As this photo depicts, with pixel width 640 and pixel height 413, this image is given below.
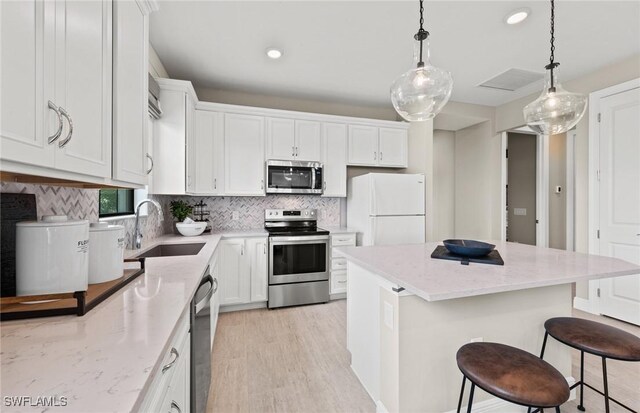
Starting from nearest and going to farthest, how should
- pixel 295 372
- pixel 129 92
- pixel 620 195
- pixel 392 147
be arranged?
pixel 129 92
pixel 295 372
pixel 620 195
pixel 392 147

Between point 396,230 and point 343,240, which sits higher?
point 396,230

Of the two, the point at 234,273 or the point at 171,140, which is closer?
the point at 171,140

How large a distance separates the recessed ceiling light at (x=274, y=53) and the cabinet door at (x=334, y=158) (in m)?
1.14

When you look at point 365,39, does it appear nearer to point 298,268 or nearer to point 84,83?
point 84,83

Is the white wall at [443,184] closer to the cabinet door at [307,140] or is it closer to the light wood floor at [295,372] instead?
the light wood floor at [295,372]

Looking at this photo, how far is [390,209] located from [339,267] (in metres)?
0.98

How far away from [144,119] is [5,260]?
830mm

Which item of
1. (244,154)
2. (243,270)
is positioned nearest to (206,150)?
(244,154)

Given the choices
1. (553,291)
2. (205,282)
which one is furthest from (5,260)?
(553,291)

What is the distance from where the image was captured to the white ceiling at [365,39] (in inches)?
81.2

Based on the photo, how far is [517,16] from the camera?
7.00 feet

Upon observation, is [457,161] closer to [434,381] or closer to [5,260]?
[434,381]

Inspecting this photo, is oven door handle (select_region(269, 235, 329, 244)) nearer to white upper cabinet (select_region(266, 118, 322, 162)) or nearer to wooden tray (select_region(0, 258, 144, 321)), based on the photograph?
white upper cabinet (select_region(266, 118, 322, 162))

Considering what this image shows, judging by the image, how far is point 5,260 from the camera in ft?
2.99
